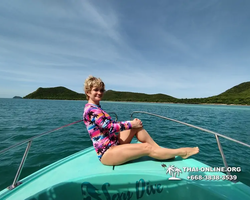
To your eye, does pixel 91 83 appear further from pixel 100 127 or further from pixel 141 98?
pixel 141 98

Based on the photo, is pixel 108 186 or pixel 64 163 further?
pixel 64 163

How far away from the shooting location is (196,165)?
2172 mm

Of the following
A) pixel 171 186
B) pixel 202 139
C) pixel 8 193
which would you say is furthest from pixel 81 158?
pixel 202 139

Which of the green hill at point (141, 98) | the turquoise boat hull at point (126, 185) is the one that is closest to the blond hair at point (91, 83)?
the turquoise boat hull at point (126, 185)

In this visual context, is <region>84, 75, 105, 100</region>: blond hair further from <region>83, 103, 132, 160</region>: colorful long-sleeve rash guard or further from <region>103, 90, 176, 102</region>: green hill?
<region>103, 90, 176, 102</region>: green hill

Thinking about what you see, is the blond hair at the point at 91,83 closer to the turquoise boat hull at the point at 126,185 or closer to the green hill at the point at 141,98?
the turquoise boat hull at the point at 126,185

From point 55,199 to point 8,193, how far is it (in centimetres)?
55

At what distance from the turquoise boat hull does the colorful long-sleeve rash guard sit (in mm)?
358

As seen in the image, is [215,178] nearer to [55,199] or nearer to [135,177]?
Answer: [135,177]

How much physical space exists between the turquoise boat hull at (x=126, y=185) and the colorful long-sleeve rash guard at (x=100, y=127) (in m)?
0.36

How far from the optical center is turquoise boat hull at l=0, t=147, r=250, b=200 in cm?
153

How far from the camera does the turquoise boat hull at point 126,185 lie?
1527 millimetres

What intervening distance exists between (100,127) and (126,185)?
0.85 m

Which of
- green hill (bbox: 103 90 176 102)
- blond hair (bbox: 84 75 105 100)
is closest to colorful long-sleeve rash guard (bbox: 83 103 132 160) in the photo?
blond hair (bbox: 84 75 105 100)
